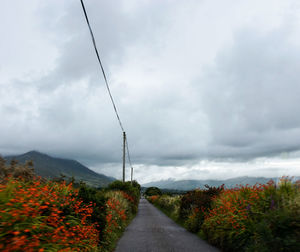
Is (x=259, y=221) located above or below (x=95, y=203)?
below

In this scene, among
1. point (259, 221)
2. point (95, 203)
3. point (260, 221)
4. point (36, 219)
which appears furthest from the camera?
point (95, 203)

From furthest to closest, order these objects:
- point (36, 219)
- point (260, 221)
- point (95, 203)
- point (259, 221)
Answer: point (95, 203), point (259, 221), point (260, 221), point (36, 219)

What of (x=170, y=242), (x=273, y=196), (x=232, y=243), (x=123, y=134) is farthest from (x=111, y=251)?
(x=123, y=134)

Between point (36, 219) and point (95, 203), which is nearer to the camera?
point (36, 219)

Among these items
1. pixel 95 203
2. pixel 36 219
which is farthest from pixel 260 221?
pixel 36 219

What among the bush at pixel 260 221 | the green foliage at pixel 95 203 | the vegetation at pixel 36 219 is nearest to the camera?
the vegetation at pixel 36 219

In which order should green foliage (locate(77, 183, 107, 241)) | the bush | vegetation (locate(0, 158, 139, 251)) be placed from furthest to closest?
green foliage (locate(77, 183, 107, 241))
the bush
vegetation (locate(0, 158, 139, 251))

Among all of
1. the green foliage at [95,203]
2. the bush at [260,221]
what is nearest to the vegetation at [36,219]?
the green foliage at [95,203]

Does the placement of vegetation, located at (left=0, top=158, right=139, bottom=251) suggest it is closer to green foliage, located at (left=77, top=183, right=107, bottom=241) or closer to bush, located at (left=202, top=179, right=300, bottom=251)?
green foliage, located at (left=77, top=183, right=107, bottom=241)

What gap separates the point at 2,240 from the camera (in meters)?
3.22

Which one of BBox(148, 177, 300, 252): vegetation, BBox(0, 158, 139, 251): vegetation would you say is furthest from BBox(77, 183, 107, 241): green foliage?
BBox(148, 177, 300, 252): vegetation

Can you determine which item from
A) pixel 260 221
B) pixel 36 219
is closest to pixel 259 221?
pixel 260 221

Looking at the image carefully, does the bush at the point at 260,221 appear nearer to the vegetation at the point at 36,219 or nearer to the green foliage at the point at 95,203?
the vegetation at the point at 36,219

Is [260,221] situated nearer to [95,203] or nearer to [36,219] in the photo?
[95,203]
